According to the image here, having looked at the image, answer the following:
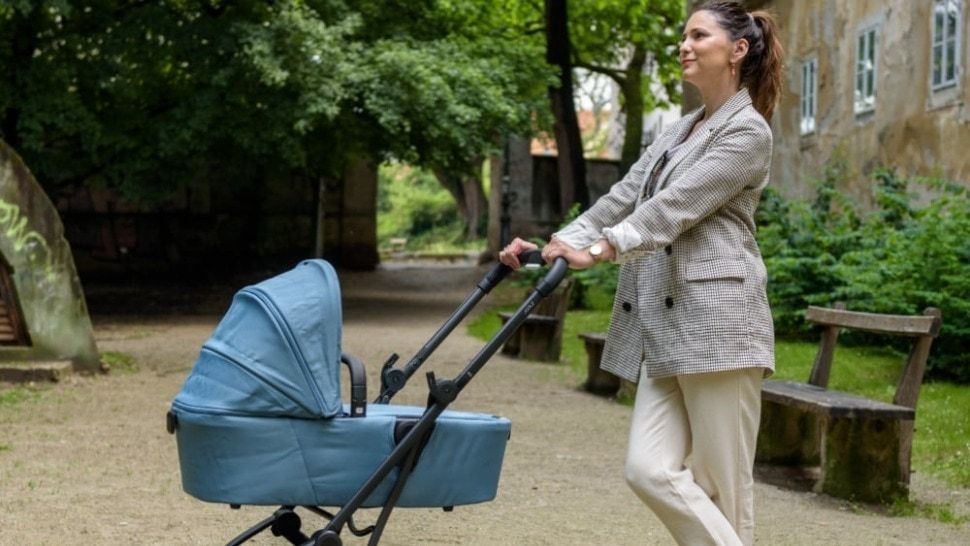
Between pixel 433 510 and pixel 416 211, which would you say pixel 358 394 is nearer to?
pixel 433 510

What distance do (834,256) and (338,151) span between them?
28.3 feet

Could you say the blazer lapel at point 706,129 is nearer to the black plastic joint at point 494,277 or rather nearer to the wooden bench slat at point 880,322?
the black plastic joint at point 494,277

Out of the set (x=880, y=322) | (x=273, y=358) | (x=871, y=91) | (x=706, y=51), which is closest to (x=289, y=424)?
(x=273, y=358)

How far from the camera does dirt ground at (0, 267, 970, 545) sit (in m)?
7.13

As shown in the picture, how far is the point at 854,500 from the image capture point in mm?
8352

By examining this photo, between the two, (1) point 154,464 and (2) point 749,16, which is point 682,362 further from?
(1) point 154,464

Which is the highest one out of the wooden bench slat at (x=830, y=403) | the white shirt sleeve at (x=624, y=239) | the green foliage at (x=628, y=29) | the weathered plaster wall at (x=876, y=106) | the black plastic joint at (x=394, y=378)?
the green foliage at (x=628, y=29)

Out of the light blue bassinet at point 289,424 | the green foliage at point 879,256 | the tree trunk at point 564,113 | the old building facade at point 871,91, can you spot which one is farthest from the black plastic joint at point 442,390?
the tree trunk at point 564,113

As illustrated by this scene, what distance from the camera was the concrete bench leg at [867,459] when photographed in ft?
27.1

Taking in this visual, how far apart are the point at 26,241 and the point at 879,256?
7500 mm

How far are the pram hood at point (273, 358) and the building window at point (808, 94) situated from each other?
17.2m

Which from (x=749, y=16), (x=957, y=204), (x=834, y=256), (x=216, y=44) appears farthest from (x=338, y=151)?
(x=749, y=16)

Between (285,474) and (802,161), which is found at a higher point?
(802,161)

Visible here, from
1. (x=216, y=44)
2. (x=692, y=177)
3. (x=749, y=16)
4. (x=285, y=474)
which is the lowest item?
(x=285, y=474)
